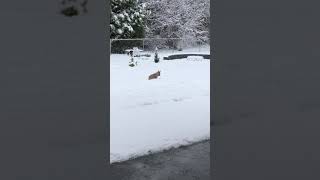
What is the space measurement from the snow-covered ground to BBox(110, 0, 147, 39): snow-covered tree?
8.13 m

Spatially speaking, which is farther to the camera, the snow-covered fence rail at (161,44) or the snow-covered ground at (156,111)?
the snow-covered fence rail at (161,44)

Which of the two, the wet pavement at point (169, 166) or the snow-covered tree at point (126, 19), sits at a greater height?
the snow-covered tree at point (126, 19)

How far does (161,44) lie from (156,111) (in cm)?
2137

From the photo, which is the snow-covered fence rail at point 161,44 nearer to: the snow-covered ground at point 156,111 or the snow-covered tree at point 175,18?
the snow-covered tree at point 175,18

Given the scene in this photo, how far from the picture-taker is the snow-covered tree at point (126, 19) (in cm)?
2719

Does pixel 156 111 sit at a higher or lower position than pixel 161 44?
Answer: lower

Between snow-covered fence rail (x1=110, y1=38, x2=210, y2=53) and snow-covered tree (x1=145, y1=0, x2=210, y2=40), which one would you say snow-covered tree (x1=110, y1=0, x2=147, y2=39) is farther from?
snow-covered tree (x1=145, y1=0, x2=210, y2=40)

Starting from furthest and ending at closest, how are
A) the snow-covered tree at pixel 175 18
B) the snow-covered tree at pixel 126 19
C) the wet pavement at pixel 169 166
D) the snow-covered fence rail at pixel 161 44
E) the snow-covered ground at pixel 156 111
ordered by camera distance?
the snow-covered tree at pixel 175 18, the snow-covered fence rail at pixel 161 44, the snow-covered tree at pixel 126 19, the snow-covered ground at pixel 156 111, the wet pavement at pixel 169 166

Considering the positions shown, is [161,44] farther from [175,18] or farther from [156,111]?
[156,111]

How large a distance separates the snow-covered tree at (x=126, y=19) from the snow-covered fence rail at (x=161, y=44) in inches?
17.3

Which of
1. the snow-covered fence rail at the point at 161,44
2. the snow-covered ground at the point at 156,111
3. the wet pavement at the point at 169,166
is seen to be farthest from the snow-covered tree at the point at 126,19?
the wet pavement at the point at 169,166

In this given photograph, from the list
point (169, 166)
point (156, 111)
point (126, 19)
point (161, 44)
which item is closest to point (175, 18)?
point (161, 44)

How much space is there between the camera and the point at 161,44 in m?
31.6
